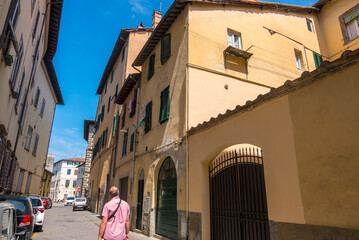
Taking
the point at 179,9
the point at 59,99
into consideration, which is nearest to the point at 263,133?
the point at 179,9

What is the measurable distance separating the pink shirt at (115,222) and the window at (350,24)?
1266cm

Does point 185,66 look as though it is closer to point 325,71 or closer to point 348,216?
point 325,71

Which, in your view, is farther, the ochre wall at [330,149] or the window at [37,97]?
the window at [37,97]

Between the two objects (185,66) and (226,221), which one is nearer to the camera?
(226,221)

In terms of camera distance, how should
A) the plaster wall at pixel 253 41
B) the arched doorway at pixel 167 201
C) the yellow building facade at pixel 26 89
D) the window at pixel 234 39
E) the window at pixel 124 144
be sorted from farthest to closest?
the window at pixel 124 144 → the window at pixel 234 39 → the plaster wall at pixel 253 41 → the arched doorway at pixel 167 201 → the yellow building facade at pixel 26 89

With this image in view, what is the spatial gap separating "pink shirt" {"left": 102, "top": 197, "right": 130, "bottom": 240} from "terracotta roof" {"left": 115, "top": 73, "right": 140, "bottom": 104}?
35.6ft

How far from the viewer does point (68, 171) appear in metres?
65.4

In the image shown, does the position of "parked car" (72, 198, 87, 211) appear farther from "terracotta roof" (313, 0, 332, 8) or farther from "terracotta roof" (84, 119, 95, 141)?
"terracotta roof" (313, 0, 332, 8)

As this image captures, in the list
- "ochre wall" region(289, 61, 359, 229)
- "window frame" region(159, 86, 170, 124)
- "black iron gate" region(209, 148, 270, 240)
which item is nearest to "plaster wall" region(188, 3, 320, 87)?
"window frame" region(159, 86, 170, 124)

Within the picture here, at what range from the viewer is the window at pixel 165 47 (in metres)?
11.0

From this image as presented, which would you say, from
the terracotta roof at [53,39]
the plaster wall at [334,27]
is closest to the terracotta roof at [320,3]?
the plaster wall at [334,27]

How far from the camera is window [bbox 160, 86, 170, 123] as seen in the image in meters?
9.90

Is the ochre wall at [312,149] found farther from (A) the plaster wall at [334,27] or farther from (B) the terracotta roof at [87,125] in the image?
(B) the terracotta roof at [87,125]

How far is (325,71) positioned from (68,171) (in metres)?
71.1
